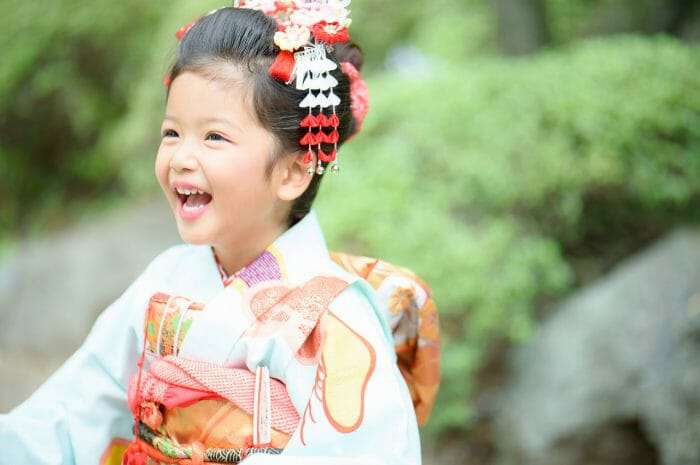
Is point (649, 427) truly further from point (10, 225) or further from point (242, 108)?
point (10, 225)

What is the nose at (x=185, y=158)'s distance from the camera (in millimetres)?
1585

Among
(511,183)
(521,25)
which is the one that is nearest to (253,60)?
(511,183)

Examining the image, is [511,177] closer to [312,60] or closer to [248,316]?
[312,60]

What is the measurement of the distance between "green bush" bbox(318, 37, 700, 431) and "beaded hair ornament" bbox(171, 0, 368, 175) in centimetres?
190

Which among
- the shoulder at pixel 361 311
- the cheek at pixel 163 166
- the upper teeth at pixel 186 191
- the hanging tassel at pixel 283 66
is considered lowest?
the shoulder at pixel 361 311

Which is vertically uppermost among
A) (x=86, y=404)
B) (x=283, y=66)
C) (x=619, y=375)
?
(x=283, y=66)

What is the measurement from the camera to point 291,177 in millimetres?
1720

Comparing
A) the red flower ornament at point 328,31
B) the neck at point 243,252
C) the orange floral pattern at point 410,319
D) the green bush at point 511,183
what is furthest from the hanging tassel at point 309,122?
the green bush at point 511,183

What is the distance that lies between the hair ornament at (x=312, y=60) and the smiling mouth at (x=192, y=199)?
24 centimetres

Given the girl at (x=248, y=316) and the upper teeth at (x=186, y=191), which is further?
the upper teeth at (x=186, y=191)

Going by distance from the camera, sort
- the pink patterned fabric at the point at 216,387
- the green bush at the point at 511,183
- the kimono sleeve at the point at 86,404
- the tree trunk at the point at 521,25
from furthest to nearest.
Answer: the tree trunk at the point at 521,25 < the green bush at the point at 511,183 < the kimono sleeve at the point at 86,404 < the pink patterned fabric at the point at 216,387

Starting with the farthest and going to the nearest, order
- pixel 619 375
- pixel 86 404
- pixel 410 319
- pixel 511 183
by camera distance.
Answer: pixel 511 183, pixel 619 375, pixel 410 319, pixel 86 404

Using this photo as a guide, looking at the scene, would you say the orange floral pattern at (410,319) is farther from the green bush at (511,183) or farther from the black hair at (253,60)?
the green bush at (511,183)

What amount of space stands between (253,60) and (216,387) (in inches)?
27.9
